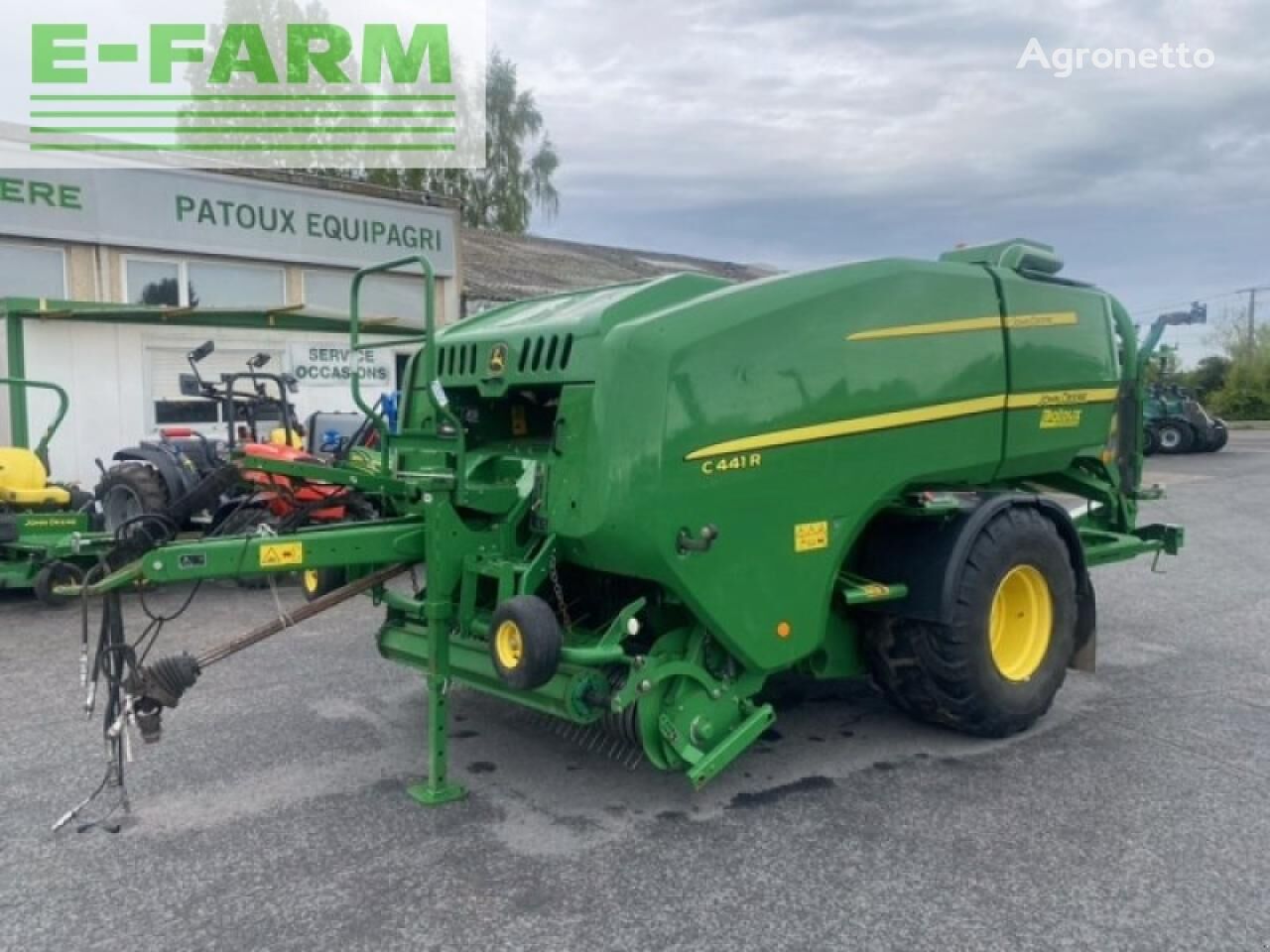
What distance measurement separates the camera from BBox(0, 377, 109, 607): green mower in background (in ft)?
24.3

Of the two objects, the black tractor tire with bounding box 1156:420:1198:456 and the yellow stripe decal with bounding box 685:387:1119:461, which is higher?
the yellow stripe decal with bounding box 685:387:1119:461

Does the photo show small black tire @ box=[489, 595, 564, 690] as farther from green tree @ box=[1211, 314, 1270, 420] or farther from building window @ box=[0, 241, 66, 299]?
green tree @ box=[1211, 314, 1270, 420]

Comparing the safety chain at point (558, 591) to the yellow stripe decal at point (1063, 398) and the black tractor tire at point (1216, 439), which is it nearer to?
the yellow stripe decal at point (1063, 398)

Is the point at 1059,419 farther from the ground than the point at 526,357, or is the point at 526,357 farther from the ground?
the point at 526,357

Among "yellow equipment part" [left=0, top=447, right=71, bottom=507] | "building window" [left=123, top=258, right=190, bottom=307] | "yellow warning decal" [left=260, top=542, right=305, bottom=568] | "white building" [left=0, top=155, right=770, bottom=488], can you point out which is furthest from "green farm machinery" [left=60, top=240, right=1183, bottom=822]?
"building window" [left=123, top=258, right=190, bottom=307]

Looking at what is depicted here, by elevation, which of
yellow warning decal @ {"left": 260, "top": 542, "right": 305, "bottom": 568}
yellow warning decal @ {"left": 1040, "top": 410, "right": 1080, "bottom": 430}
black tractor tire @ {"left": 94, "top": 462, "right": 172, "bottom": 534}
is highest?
yellow warning decal @ {"left": 1040, "top": 410, "right": 1080, "bottom": 430}

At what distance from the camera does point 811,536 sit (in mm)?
4234

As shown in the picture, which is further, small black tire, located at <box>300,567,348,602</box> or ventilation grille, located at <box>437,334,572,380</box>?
small black tire, located at <box>300,567,348,602</box>

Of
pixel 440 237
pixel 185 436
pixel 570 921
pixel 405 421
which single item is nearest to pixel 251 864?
pixel 570 921

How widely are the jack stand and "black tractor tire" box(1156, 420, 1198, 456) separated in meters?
22.8

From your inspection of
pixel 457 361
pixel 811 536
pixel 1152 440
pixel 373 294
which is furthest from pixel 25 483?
pixel 1152 440

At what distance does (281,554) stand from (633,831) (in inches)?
61.2

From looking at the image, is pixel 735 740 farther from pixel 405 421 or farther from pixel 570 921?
pixel 405 421

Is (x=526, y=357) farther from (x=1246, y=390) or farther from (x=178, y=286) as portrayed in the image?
(x=1246, y=390)
